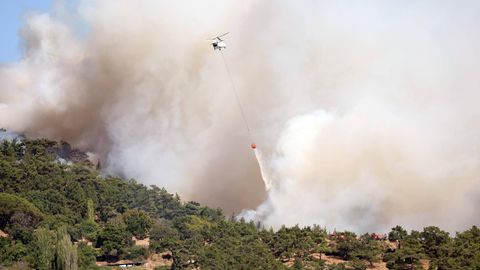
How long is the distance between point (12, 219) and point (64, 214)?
6173 mm

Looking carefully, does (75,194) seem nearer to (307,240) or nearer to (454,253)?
(307,240)

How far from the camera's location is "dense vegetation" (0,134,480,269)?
3844 cm

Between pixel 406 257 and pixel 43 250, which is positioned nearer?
pixel 43 250

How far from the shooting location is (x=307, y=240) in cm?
4403

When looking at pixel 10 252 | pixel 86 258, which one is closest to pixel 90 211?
pixel 86 258

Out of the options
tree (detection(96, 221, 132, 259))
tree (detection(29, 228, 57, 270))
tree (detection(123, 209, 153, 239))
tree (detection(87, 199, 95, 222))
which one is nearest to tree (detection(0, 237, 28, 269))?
tree (detection(29, 228, 57, 270))

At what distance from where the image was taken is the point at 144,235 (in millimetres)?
50875

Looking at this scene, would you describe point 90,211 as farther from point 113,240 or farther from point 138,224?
point 113,240

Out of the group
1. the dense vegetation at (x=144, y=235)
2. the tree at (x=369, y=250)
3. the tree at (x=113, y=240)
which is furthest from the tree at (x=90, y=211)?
the tree at (x=369, y=250)

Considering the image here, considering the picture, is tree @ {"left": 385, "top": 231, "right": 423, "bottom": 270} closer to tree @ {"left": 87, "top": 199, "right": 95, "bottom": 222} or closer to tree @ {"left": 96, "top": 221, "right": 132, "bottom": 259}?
tree @ {"left": 96, "top": 221, "right": 132, "bottom": 259}

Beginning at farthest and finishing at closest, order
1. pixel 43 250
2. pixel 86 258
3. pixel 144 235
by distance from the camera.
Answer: pixel 144 235 → pixel 86 258 → pixel 43 250

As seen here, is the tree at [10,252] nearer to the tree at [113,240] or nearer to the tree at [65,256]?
the tree at [65,256]

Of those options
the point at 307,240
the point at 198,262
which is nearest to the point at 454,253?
the point at 307,240

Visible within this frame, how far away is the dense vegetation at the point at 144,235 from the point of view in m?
38.4
